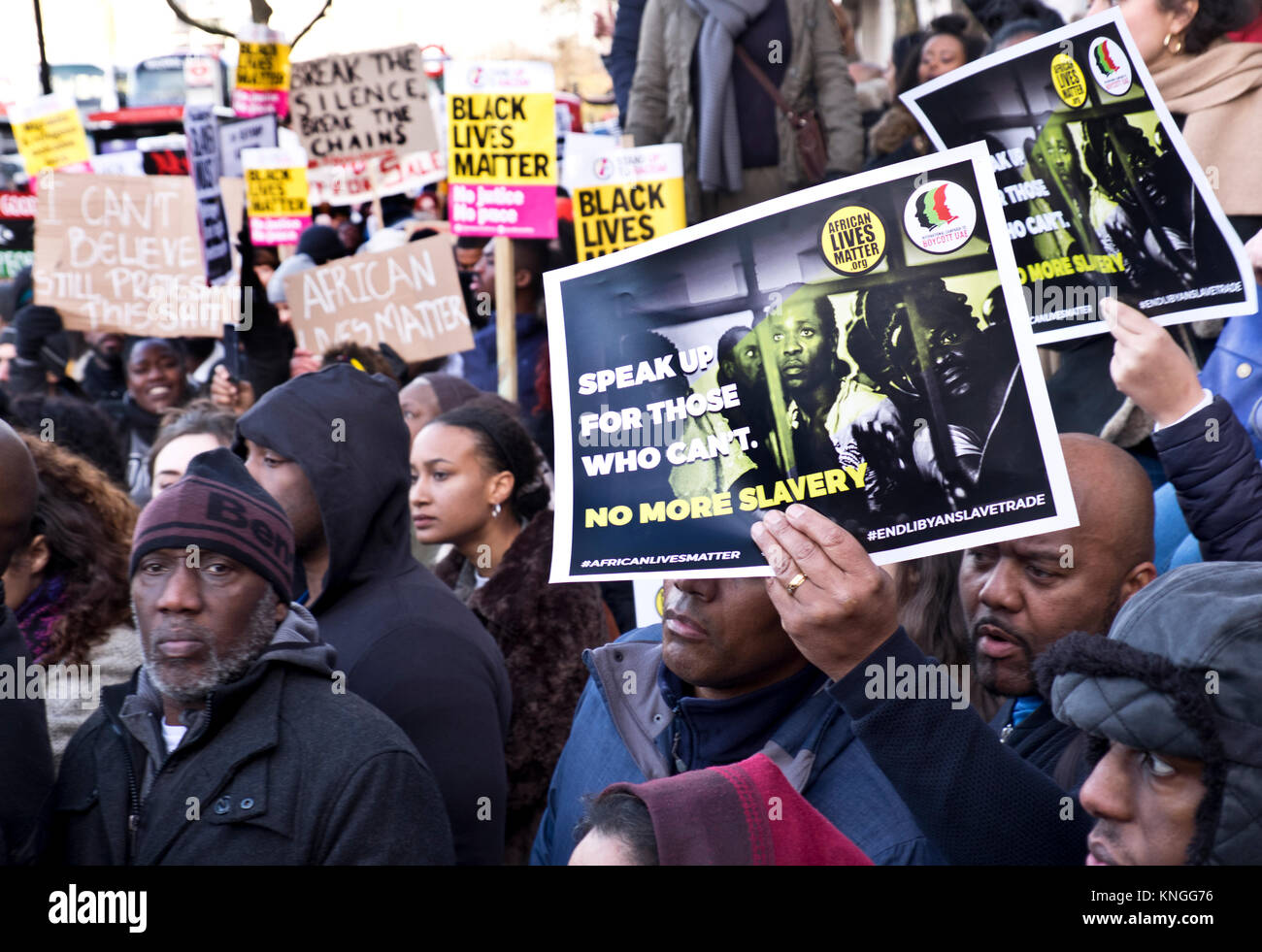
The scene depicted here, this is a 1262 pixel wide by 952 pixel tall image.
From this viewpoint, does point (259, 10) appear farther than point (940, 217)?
Yes

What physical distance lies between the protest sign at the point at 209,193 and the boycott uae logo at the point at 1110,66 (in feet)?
20.2

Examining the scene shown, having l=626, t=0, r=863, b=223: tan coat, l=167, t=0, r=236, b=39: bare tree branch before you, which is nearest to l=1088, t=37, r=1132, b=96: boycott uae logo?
l=626, t=0, r=863, b=223: tan coat

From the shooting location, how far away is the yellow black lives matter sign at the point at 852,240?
2.18m

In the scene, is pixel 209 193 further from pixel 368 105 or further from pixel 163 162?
pixel 163 162

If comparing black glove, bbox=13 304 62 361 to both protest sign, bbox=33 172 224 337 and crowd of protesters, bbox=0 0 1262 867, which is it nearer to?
protest sign, bbox=33 172 224 337

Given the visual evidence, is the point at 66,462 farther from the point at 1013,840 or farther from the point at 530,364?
the point at 530,364

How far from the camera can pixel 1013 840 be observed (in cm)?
206

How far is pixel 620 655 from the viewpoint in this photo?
112 inches

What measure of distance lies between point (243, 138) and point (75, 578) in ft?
22.4

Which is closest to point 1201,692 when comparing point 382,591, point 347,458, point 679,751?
point 679,751

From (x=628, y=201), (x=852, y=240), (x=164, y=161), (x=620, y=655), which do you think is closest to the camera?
(x=852, y=240)

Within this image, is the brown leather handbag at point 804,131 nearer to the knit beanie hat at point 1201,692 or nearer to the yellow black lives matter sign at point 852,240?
the yellow black lives matter sign at point 852,240
